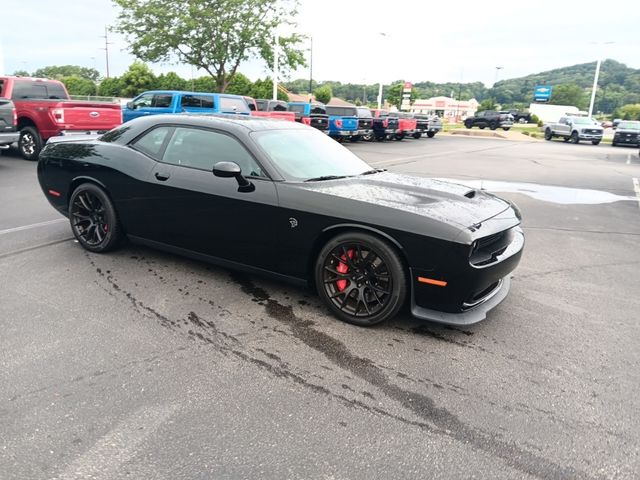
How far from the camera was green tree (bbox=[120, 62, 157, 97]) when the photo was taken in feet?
173

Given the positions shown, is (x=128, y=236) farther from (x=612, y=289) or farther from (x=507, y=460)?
(x=612, y=289)

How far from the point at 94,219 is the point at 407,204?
3346 millimetres

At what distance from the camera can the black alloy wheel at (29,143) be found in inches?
465

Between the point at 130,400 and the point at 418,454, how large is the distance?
1560 mm

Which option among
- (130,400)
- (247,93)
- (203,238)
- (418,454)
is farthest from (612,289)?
(247,93)

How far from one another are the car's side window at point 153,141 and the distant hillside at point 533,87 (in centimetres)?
10256

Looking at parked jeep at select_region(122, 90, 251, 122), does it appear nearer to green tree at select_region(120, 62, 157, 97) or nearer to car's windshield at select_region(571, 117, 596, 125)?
car's windshield at select_region(571, 117, 596, 125)

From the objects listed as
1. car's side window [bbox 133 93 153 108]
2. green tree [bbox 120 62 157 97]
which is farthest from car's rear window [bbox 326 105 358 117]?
green tree [bbox 120 62 157 97]

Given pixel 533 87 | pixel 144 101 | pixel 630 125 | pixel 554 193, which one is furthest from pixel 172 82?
pixel 533 87

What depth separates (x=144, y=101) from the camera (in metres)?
15.7

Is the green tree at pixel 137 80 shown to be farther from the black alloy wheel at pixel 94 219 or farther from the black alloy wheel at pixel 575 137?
the black alloy wheel at pixel 94 219

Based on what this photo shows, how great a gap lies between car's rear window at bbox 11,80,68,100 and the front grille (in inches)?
497

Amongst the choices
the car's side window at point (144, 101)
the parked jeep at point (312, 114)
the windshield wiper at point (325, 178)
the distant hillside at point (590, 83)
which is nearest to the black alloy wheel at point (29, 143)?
the car's side window at point (144, 101)

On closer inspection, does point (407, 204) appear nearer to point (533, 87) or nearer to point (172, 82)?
point (172, 82)
